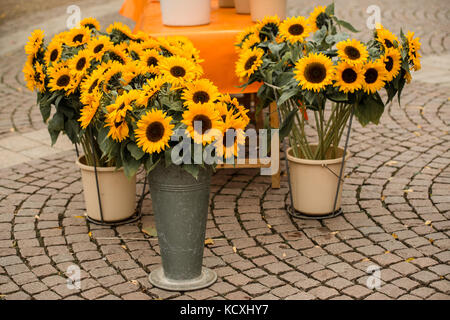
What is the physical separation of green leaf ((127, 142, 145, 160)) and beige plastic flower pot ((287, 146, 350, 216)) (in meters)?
1.30

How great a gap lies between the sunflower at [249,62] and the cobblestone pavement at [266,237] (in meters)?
0.94

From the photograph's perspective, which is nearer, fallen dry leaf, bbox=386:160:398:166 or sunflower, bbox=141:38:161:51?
sunflower, bbox=141:38:161:51

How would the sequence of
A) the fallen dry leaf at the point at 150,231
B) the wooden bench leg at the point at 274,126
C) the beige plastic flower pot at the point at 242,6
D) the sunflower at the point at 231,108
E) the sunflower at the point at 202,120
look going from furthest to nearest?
the beige plastic flower pot at the point at 242,6, the wooden bench leg at the point at 274,126, the fallen dry leaf at the point at 150,231, the sunflower at the point at 231,108, the sunflower at the point at 202,120

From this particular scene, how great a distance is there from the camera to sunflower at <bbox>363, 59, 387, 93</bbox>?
379cm

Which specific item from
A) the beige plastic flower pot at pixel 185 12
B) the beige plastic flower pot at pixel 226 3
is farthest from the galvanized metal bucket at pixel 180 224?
the beige plastic flower pot at pixel 226 3

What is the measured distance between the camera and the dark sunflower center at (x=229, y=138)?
10.6 feet

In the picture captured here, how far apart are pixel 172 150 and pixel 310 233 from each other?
1.32 metres

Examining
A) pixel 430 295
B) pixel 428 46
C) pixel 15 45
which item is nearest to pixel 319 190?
pixel 430 295

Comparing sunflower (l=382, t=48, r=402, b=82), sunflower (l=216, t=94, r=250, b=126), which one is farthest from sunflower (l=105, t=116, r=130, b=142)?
sunflower (l=382, t=48, r=402, b=82)

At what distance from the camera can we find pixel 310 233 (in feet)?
13.7

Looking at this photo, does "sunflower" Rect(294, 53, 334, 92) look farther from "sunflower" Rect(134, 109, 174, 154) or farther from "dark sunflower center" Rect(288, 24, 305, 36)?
"sunflower" Rect(134, 109, 174, 154)

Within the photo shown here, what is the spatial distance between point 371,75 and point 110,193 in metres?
1.68

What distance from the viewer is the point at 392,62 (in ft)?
12.6

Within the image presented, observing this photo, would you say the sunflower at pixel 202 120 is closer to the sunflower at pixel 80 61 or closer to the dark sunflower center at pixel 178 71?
the dark sunflower center at pixel 178 71
